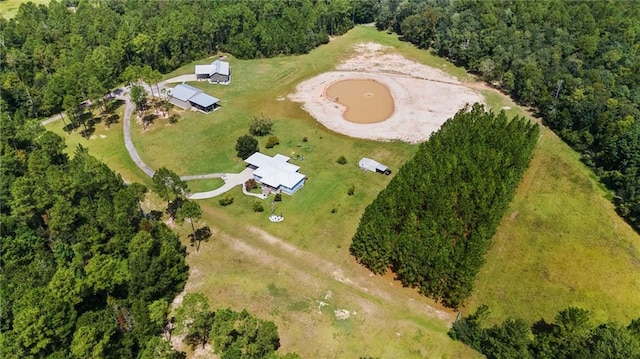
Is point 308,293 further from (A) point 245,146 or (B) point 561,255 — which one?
(B) point 561,255

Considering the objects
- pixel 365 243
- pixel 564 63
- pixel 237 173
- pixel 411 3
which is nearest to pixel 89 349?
pixel 365 243

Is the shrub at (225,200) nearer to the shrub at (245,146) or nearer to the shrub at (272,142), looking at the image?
the shrub at (245,146)

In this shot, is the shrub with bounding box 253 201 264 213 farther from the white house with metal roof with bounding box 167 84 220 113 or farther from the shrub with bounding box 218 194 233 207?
the white house with metal roof with bounding box 167 84 220 113

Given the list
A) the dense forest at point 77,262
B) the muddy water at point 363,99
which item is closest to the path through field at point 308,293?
the dense forest at point 77,262

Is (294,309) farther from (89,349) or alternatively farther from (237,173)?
(237,173)

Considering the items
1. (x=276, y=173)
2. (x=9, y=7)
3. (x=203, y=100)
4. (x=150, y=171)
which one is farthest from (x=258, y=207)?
(x=9, y=7)

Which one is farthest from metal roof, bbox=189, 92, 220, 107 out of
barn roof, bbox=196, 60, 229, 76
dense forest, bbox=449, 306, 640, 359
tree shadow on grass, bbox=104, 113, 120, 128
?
dense forest, bbox=449, 306, 640, 359
